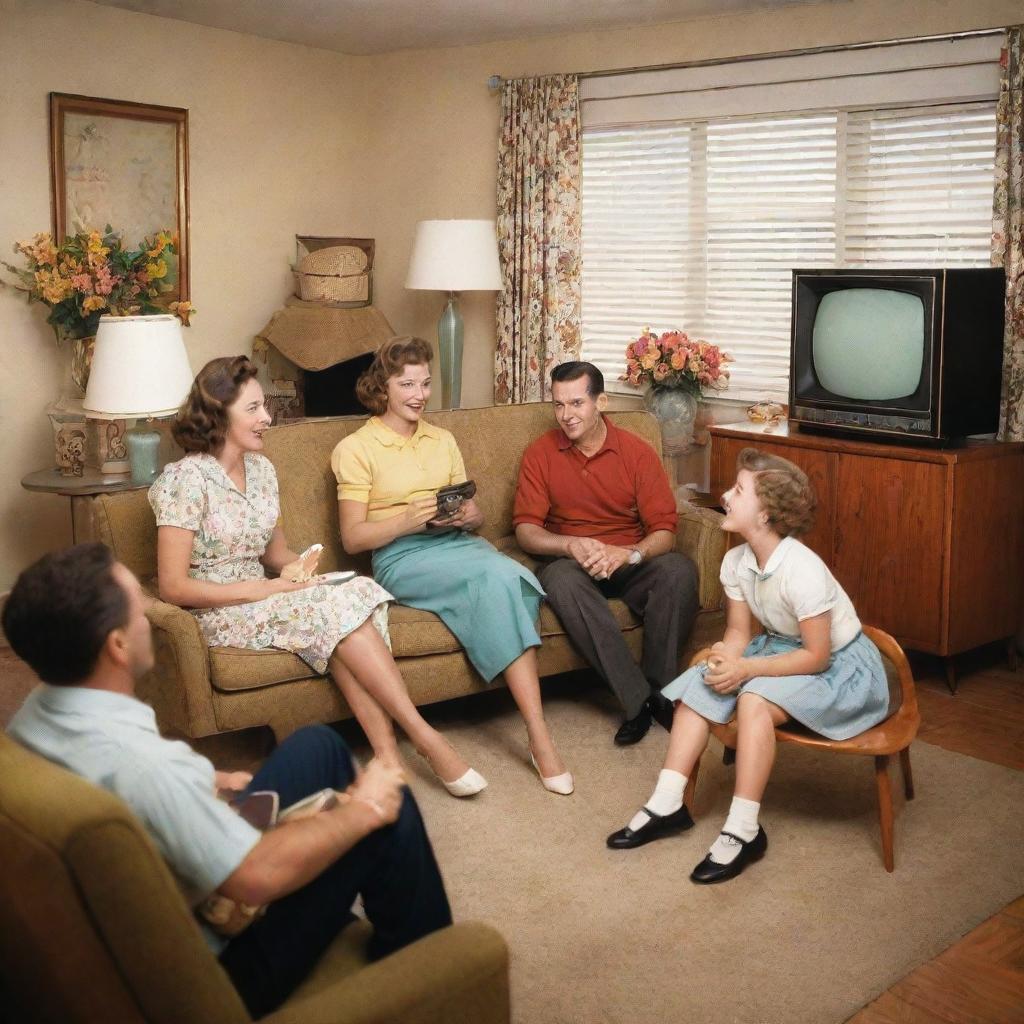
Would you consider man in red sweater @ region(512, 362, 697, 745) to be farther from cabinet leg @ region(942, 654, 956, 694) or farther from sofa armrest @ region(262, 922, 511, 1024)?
sofa armrest @ region(262, 922, 511, 1024)

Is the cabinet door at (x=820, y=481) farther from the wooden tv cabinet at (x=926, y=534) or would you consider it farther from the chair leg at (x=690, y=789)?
the chair leg at (x=690, y=789)

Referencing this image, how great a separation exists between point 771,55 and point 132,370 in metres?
2.77

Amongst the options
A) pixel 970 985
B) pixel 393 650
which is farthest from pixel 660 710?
pixel 970 985

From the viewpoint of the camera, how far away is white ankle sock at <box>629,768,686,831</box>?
9.71 ft

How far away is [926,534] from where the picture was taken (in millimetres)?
3992

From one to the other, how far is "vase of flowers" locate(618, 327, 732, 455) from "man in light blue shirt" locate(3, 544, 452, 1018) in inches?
133

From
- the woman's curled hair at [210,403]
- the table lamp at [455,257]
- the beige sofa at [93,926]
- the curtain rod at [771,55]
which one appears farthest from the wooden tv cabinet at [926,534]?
the beige sofa at [93,926]

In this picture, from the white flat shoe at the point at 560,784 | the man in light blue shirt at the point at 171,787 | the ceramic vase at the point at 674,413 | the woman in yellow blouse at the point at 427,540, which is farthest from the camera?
the ceramic vase at the point at 674,413

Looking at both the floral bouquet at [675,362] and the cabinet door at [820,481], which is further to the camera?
the floral bouquet at [675,362]

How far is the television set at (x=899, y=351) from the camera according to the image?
3918mm

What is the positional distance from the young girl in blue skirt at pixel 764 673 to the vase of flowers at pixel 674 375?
190 centimetres

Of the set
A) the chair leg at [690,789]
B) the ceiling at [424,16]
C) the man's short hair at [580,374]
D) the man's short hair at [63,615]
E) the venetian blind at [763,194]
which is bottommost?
the chair leg at [690,789]

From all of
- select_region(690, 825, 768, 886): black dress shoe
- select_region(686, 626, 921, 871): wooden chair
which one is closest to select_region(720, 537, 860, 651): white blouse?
select_region(686, 626, 921, 871): wooden chair

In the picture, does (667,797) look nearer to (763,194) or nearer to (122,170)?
(763,194)
